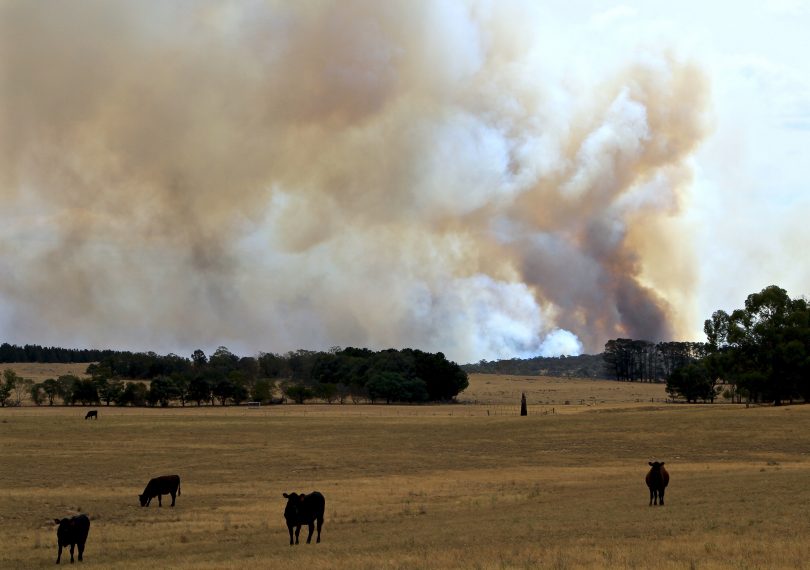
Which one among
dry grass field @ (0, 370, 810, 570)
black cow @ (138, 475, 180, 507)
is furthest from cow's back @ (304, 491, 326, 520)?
black cow @ (138, 475, 180, 507)

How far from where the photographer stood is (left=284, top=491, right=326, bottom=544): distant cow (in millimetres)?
26000

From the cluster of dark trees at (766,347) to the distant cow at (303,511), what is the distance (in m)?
76.5

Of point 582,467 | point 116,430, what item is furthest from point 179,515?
point 116,430

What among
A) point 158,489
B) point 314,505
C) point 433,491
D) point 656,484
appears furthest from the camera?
point 433,491

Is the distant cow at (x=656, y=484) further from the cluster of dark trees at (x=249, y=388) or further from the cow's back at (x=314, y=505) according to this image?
the cluster of dark trees at (x=249, y=388)

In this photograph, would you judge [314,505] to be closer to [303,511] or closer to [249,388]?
[303,511]

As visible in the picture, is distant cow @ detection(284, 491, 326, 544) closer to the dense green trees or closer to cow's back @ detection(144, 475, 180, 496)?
cow's back @ detection(144, 475, 180, 496)

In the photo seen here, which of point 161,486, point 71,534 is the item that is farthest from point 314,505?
point 161,486

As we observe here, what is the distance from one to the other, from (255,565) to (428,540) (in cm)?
514

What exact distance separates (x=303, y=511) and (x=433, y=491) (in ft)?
53.5

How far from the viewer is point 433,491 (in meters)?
41.7

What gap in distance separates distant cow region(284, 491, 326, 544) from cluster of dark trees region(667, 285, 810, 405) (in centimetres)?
7647

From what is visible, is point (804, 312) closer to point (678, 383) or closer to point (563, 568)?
point (678, 383)

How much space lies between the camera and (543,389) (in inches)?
7766
